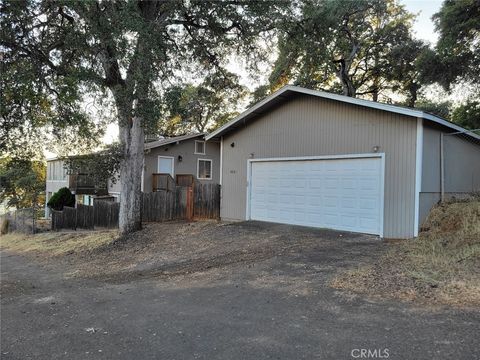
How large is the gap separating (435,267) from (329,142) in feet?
18.7

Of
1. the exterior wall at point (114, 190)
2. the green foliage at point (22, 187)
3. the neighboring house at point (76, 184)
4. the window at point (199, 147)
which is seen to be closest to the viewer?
the window at point (199, 147)

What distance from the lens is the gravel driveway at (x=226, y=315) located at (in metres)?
3.53

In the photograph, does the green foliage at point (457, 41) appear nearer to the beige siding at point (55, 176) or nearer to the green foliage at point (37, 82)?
the green foliage at point (37, 82)

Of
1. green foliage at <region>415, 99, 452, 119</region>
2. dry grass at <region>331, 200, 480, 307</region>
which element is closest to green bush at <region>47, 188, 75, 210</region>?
dry grass at <region>331, 200, 480, 307</region>

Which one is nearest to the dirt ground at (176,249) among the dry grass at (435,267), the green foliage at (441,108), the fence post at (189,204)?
the dry grass at (435,267)

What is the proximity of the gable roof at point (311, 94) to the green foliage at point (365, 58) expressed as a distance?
618cm

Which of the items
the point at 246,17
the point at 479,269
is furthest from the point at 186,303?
Answer: the point at 246,17

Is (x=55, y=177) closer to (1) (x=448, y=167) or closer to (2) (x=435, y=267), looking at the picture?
(1) (x=448, y=167)

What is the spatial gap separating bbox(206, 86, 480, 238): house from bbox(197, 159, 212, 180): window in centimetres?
762

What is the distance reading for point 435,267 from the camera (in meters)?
6.05

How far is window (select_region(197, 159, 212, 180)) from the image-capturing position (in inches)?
854

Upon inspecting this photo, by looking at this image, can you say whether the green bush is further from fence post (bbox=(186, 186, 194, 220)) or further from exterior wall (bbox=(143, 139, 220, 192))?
fence post (bbox=(186, 186, 194, 220))

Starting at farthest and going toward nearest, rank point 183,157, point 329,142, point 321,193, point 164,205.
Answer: point 183,157 < point 164,205 < point 321,193 < point 329,142

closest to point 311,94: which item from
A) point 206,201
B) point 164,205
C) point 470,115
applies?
point 206,201
